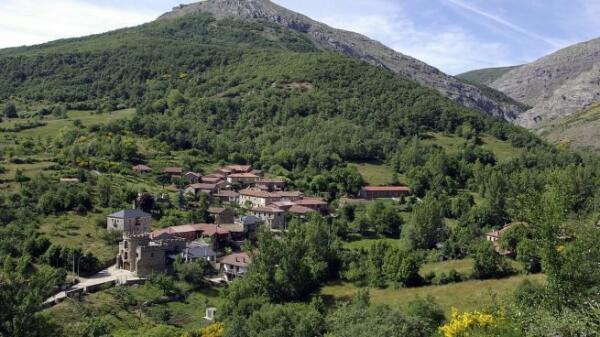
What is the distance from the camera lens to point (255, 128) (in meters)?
112

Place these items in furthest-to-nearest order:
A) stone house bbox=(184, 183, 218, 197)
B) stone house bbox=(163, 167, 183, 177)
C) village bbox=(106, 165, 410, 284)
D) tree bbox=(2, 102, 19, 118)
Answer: tree bbox=(2, 102, 19, 118)
stone house bbox=(163, 167, 183, 177)
stone house bbox=(184, 183, 218, 197)
village bbox=(106, 165, 410, 284)

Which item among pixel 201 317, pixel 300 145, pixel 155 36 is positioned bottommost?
pixel 201 317

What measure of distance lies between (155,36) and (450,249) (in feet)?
519

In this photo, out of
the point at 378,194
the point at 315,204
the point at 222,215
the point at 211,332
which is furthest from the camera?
the point at 378,194

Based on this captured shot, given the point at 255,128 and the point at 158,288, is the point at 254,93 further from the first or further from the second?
the point at 158,288

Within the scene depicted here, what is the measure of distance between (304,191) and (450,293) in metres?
39.6

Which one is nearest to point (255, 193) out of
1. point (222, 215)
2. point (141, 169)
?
point (222, 215)

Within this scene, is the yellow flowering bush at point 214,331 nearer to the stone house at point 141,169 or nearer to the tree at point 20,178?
the tree at point 20,178

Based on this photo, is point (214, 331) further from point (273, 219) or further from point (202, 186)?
point (202, 186)

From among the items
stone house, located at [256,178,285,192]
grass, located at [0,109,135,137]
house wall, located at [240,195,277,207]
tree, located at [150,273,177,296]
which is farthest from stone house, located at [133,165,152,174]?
tree, located at [150,273,177,296]

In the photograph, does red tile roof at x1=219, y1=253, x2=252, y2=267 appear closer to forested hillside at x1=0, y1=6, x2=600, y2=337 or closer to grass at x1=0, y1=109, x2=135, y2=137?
forested hillside at x1=0, y1=6, x2=600, y2=337

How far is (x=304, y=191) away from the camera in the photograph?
81312 millimetres

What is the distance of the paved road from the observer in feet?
138

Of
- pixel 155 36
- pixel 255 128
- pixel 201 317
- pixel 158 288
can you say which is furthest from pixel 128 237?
pixel 155 36
